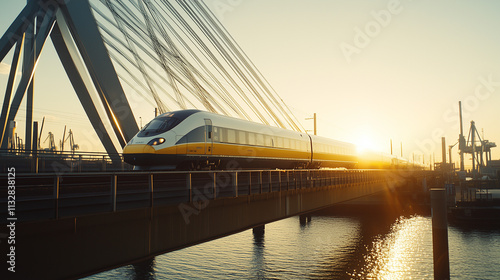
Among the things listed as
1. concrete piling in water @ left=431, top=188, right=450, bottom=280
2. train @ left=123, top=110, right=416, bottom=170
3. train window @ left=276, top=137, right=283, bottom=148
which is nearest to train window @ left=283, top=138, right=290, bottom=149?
train @ left=123, top=110, right=416, bottom=170

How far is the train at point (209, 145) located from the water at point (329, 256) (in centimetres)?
810

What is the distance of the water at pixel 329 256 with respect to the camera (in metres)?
29.4

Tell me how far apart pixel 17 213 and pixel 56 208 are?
71cm

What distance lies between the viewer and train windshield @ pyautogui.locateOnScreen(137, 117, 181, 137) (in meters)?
19.0

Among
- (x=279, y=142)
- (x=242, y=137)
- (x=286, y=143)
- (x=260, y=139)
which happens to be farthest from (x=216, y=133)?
(x=286, y=143)

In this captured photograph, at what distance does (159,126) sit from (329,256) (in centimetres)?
2146

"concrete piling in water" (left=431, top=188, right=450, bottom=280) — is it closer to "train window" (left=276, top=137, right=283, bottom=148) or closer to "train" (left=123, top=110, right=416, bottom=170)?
"train" (left=123, top=110, right=416, bottom=170)

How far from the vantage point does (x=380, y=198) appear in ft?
232

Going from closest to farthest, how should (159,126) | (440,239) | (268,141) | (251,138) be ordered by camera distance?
(440,239) < (159,126) < (251,138) < (268,141)

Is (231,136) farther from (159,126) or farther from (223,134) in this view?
(159,126)

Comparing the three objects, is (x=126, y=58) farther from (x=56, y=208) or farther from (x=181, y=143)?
(x=56, y=208)

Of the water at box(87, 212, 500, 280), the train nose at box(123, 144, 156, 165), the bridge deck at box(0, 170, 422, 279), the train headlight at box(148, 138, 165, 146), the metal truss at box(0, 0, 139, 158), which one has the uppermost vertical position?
the metal truss at box(0, 0, 139, 158)

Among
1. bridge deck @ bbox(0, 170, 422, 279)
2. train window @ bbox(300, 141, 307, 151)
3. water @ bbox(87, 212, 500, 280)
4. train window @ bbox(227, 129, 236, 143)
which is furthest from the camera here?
train window @ bbox(300, 141, 307, 151)

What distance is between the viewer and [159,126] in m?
19.3
